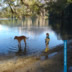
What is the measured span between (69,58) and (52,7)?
49371 mm

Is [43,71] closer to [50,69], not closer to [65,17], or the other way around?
[50,69]

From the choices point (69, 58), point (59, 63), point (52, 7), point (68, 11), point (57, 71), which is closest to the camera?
point (57, 71)

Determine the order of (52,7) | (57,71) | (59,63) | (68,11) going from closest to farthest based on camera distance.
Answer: (57,71) < (59,63) < (68,11) < (52,7)

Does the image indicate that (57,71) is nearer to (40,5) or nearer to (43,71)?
(43,71)

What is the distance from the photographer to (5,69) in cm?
708

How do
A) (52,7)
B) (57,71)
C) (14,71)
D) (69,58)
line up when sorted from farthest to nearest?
(52,7)
(69,58)
(14,71)
(57,71)

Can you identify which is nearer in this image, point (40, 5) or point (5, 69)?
point (5, 69)

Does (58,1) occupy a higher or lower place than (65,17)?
higher

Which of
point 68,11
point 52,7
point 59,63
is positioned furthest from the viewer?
point 52,7

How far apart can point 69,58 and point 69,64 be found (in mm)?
975

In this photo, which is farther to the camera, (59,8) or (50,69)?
(59,8)

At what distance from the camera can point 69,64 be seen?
273 inches

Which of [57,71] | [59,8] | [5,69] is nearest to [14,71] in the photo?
[5,69]

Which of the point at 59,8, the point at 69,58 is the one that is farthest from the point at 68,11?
the point at 69,58
